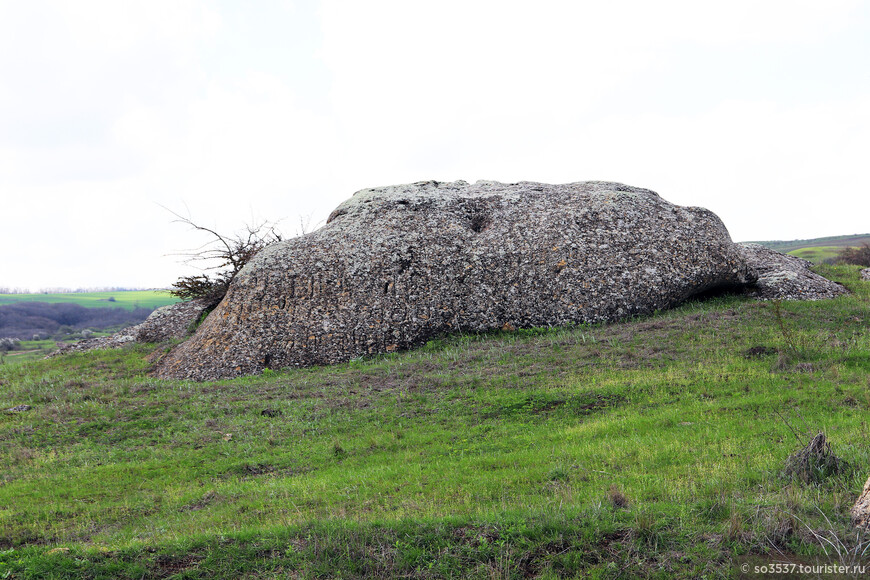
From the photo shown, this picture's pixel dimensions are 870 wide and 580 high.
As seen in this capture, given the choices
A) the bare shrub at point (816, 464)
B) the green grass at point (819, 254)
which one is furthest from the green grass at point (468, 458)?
the green grass at point (819, 254)

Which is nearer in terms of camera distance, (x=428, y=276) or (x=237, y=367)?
(x=237, y=367)

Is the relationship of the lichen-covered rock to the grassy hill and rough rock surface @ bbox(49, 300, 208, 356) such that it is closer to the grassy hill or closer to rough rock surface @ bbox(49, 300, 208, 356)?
rough rock surface @ bbox(49, 300, 208, 356)

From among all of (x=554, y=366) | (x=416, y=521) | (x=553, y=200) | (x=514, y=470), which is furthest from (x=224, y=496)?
(x=553, y=200)

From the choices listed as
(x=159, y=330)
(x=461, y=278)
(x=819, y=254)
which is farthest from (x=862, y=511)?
(x=819, y=254)

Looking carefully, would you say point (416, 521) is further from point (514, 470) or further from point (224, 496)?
point (224, 496)

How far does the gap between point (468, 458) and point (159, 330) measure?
22815mm

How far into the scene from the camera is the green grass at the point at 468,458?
6.04 meters

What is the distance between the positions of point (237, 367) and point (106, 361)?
7361 millimetres

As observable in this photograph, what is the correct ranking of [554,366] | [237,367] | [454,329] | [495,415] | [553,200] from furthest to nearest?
[553,200]
[454,329]
[237,367]
[554,366]
[495,415]

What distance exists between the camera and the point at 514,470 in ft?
28.7

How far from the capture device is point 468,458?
9.66 metres

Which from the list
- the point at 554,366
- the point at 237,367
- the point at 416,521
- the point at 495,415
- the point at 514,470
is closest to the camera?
the point at 416,521

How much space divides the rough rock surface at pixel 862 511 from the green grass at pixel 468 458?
0.21 m

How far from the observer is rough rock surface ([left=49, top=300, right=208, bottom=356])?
2698 centimetres
